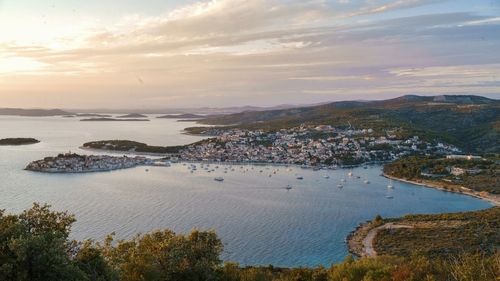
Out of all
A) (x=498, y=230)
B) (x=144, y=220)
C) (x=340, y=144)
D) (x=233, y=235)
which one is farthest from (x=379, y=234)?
(x=340, y=144)

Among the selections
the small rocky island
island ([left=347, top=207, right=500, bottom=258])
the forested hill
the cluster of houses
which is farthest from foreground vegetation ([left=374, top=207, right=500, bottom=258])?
the forested hill

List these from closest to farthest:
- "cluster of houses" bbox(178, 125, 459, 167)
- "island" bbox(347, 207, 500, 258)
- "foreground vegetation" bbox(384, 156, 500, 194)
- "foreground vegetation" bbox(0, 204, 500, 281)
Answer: "foreground vegetation" bbox(0, 204, 500, 281) < "island" bbox(347, 207, 500, 258) < "foreground vegetation" bbox(384, 156, 500, 194) < "cluster of houses" bbox(178, 125, 459, 167)

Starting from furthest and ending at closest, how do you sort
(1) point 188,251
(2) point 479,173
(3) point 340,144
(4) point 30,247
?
(3) point 340,144 < (2) point 479,173 < (1) point 188,251 < (4) point 30,247

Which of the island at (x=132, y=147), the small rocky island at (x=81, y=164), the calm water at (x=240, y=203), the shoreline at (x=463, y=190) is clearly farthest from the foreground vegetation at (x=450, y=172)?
the island at (x=132, y=147)

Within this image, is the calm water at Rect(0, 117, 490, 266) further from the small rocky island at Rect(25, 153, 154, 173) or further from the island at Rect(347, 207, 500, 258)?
the small rocky island at Rect(25, 153, 154, 173)

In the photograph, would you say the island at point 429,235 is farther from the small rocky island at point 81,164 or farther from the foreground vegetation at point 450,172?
the small rocky island at point 81,164

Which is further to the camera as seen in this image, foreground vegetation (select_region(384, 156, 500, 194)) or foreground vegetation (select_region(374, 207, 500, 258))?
foreground vegetation (select_region(384, 156, 500, 194))

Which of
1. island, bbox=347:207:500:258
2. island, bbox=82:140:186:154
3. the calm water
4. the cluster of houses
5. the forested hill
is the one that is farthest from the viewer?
the forested hill

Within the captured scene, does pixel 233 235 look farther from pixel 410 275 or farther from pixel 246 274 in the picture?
pixel 410 275
